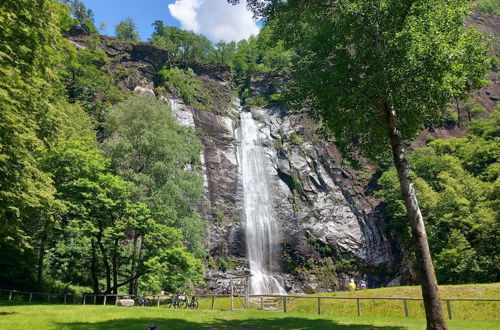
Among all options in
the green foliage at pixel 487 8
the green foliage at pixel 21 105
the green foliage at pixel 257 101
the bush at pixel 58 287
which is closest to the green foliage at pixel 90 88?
the bush at pixel 58 287

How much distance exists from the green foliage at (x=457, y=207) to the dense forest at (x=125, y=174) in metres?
0.12

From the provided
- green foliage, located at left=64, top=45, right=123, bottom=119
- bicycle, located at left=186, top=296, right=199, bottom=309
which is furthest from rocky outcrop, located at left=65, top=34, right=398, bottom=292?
bicycle, located at left=186, top=296, right=199, bottom=309

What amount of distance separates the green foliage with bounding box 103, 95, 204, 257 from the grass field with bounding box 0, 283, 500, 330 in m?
9.34

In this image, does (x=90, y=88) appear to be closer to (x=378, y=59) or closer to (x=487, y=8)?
(x=378, y=59)

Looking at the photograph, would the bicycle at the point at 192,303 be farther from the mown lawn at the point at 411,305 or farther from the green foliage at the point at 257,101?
the green foliage at the point at 257,101

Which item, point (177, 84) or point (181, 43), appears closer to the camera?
point (177, 84)

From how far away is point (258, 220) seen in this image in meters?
40.7

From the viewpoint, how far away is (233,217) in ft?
133

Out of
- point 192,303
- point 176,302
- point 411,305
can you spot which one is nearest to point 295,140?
point 192,303

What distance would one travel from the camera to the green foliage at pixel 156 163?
25391mm

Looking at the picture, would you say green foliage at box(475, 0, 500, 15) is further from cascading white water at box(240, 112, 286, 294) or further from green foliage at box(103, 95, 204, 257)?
green foliage at box(103, 95, 204, 257)

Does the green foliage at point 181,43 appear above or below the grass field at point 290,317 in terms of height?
above

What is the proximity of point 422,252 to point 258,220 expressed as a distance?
103ft

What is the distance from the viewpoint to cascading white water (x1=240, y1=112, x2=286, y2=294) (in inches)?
1408
